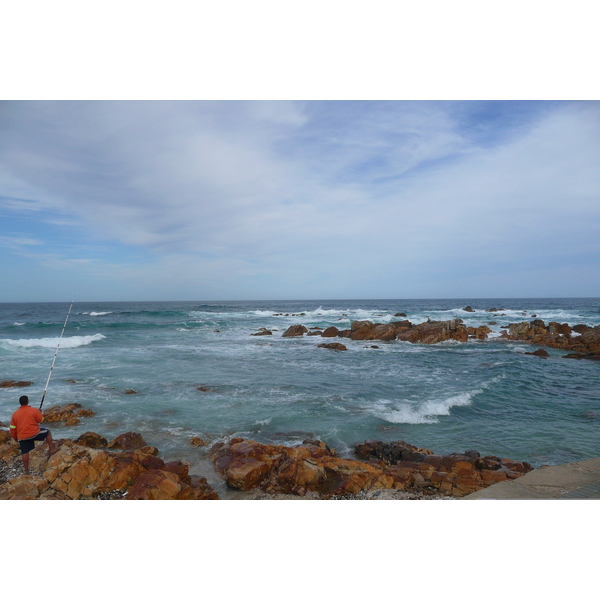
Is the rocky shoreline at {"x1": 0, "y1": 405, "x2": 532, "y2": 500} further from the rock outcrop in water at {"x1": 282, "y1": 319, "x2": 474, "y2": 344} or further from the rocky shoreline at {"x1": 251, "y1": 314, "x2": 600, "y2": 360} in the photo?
the rock outcrop in water at {"x1": 282, "y1": 319, "x2": 474, "y2": 344}

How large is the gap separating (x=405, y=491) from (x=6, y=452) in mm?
7069

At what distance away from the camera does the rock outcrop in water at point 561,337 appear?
18967 mm

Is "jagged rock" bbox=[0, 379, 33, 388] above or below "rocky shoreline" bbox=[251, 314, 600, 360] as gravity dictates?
below

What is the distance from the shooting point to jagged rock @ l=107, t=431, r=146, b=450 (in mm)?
6844

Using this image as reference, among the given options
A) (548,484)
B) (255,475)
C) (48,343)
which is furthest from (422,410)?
(48,343)

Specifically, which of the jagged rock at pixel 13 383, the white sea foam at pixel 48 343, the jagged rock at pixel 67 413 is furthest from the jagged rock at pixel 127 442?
the white sea foam at pixel 48 343

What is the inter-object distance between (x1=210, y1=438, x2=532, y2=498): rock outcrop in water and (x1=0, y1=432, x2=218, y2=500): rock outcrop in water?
0.72 m

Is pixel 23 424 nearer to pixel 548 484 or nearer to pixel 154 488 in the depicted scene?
pixel 154 488

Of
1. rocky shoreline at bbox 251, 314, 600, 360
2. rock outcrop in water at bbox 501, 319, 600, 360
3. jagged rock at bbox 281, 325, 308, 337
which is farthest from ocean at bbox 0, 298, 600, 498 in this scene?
jagged rock at bbox 281, 325, 308, 337

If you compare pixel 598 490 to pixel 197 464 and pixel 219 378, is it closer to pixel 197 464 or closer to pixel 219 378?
pixel 197 464

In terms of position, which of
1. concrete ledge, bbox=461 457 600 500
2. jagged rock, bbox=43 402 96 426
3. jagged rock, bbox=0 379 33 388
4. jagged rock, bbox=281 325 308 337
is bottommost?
jagged rock, bbox=0 379 33 388

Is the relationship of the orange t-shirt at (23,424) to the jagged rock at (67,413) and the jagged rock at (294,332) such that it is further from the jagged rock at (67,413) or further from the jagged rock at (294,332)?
the jagged rock at (294,332)

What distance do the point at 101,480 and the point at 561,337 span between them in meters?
26.5

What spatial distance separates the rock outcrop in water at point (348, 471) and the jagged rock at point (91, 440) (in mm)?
2557
